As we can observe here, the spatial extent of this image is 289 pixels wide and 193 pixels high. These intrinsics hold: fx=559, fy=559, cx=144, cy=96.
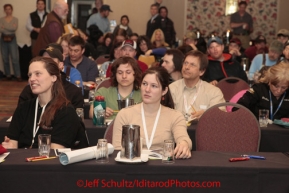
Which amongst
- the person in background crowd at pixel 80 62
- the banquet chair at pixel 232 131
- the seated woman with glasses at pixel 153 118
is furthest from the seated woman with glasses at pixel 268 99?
the person in background crowd at pixel 80 62

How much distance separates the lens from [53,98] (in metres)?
3.83

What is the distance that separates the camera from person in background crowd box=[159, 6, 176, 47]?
13656 mm

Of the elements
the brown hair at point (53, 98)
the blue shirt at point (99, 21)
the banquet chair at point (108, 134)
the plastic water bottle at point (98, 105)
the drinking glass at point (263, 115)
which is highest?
the blue shirt at point (99, 21)

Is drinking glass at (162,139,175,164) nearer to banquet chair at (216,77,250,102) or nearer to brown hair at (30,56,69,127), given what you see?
brown hair at (30,56,69,127)

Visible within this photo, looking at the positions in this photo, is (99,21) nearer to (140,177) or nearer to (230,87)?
(230,87)

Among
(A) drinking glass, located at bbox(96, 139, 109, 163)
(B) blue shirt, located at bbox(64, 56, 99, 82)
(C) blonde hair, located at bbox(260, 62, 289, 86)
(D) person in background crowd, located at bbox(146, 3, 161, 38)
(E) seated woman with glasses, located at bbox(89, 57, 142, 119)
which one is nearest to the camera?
(A) drinking glass, located at bbox(96, 139, 109, 163)

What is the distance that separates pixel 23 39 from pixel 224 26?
17.9 feet

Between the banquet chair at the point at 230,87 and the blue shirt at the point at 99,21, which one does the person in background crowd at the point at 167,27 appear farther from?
the banquet chair at the point at 230,87

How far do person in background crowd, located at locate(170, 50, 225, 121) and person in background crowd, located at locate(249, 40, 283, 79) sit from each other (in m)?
2.81

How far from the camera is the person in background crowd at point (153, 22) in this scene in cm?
1378

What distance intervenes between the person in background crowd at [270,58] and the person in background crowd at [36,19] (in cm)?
570

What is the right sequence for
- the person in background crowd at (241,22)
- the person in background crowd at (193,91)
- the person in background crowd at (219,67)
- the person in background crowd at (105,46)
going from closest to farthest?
the person in background crowd at (193,91)
the person in background crowd at (219,67)
the person in background crowd at (105,46)
the person in background crowd at (241,22)

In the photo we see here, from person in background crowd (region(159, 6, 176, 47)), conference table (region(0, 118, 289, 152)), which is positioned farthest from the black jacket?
person in background crowd (region(159, 6, 176, 47))

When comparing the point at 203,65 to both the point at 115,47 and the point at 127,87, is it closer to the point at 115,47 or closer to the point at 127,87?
the point at 127,87
